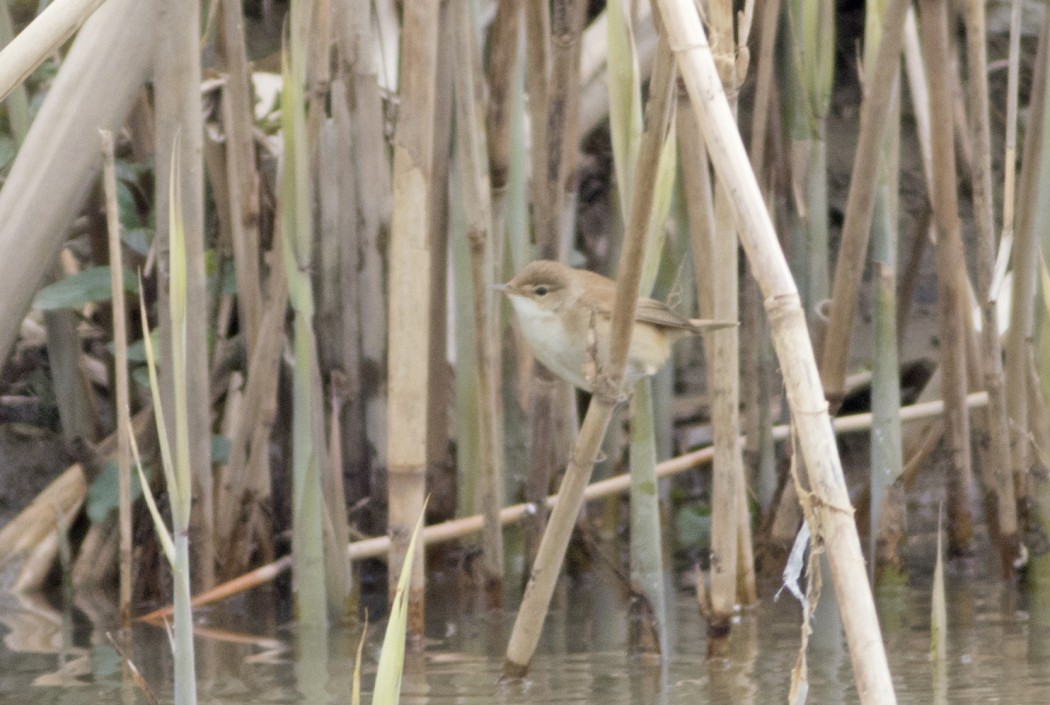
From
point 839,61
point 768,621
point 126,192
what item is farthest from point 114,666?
point 839,61

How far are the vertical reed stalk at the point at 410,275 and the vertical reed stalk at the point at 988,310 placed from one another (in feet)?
4.20

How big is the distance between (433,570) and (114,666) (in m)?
1.01

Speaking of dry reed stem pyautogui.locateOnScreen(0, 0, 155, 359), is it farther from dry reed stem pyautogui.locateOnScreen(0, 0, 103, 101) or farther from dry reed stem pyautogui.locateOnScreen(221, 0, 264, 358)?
dry reed stem pyautogui.locateOnScreen(0, 0, 103, 101)

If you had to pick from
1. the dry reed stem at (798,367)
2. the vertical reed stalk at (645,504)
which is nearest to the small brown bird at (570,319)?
the vertical reed stalk at (645,504)

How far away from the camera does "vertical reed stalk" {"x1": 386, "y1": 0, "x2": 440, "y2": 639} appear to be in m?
2.69

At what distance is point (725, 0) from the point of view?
7.03 feet

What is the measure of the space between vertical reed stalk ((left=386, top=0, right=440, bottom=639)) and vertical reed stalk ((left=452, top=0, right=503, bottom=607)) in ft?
0.26

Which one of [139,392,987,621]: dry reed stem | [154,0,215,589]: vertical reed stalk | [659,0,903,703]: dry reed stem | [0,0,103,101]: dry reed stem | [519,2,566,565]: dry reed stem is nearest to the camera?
[659,0,903,703]: dry reed stem

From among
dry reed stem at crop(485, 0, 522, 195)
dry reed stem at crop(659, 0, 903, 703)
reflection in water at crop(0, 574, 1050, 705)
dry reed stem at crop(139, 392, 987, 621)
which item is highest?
dry reed stem at crop(485, 0, 522, 195)

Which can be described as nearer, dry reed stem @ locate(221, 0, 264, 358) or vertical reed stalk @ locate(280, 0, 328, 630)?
vertical reed stalk @ locate(280, 0, 328, 630)

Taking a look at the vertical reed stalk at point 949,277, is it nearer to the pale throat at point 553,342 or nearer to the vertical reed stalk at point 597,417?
the pale throat at point 553,342

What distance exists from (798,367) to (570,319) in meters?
1.70

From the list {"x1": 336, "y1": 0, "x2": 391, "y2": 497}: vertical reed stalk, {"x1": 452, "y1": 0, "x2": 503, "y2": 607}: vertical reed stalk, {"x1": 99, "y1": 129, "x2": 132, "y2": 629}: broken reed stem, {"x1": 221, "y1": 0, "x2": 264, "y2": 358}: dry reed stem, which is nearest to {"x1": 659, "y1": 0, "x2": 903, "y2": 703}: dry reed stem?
{"x1": 99, "y1": 129, "x2": 132, "y2": 629}: broken reed stem

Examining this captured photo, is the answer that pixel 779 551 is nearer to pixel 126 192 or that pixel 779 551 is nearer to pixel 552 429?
pixel 552 429
